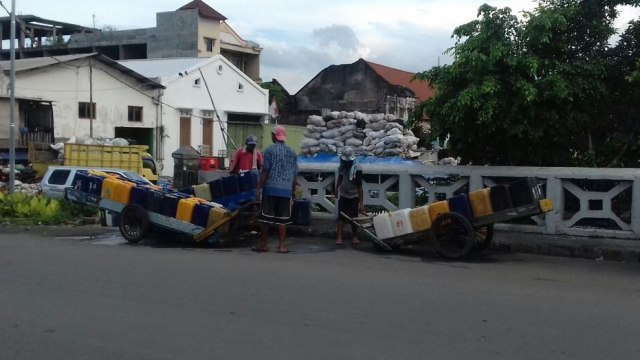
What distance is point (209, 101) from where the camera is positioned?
40.8 metres

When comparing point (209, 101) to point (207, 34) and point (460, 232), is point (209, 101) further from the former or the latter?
point (460, 232)

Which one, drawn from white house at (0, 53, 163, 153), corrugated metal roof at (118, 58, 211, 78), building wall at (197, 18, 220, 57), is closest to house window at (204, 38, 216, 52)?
building wall at (197, 18, 220, 57)

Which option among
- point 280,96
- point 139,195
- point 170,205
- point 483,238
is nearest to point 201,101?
point 280,96

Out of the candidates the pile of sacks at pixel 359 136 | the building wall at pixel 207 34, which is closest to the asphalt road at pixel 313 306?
the pile of sacks at pixel 359 136

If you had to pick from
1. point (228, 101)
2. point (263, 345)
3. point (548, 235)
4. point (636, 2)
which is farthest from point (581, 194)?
point (228, 101)

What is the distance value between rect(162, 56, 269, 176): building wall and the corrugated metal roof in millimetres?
820

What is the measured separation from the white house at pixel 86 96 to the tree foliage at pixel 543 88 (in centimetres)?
2456

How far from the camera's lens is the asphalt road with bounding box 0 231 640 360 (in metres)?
5.38

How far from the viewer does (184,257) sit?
380 inches

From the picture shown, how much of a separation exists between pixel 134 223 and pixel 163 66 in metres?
32.5

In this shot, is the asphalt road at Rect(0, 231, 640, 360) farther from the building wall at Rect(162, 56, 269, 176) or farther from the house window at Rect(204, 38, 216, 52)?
the house window at Rect(204, 38, 216, 52)

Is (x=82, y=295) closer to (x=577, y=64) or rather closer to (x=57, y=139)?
(x=577, y=64)

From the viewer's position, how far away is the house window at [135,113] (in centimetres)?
3652

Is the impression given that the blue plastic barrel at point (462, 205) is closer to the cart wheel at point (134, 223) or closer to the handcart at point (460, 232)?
the handcart at point (460, 232)
